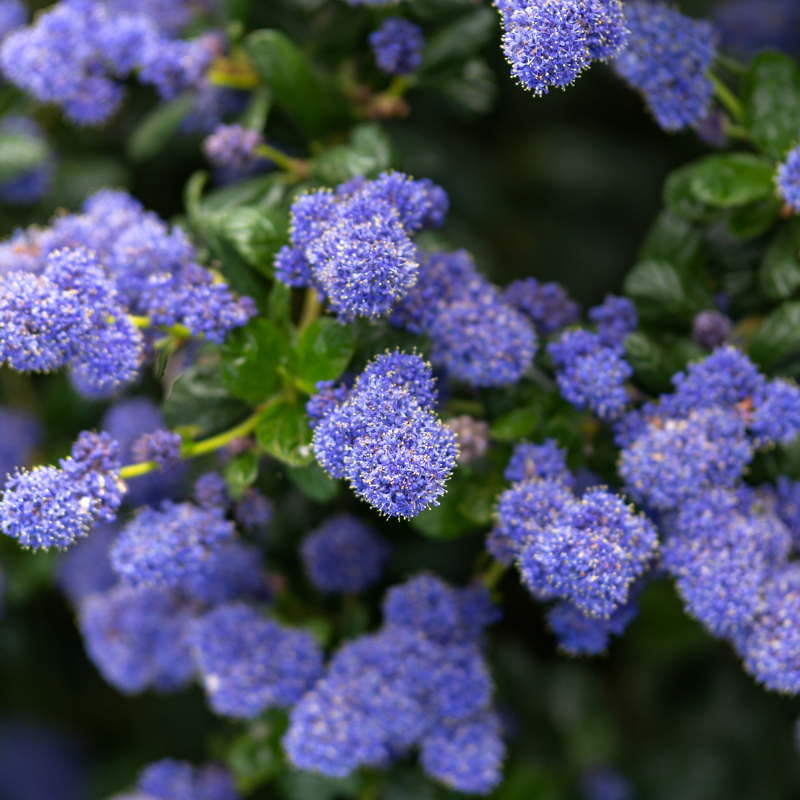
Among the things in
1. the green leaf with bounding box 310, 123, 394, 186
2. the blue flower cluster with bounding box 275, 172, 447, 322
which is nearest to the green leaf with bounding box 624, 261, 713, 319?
the blue flower cluster with bounding box 275, 172, 447, 322

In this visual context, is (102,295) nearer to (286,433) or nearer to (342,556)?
(286,433)

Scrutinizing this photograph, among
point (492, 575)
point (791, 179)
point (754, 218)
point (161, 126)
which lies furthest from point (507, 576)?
point (161, 126)

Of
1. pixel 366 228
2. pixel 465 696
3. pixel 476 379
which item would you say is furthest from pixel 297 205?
pixel 465 696

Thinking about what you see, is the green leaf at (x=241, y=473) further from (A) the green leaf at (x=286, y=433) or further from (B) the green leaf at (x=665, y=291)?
(B) the green leaf at (x=665, y=291)

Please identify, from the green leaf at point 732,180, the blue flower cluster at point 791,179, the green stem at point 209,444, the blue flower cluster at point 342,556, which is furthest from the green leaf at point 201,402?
the blue flower cluster at point 791,179

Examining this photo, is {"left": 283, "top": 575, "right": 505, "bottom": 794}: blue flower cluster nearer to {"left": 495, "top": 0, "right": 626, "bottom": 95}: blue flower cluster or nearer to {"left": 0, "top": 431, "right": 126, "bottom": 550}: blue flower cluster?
{"left": 0, "top": 431, "right": 126, "bottom": 550}: blue flower cluster

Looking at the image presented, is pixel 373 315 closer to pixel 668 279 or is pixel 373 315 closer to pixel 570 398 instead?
pixel 570 398
